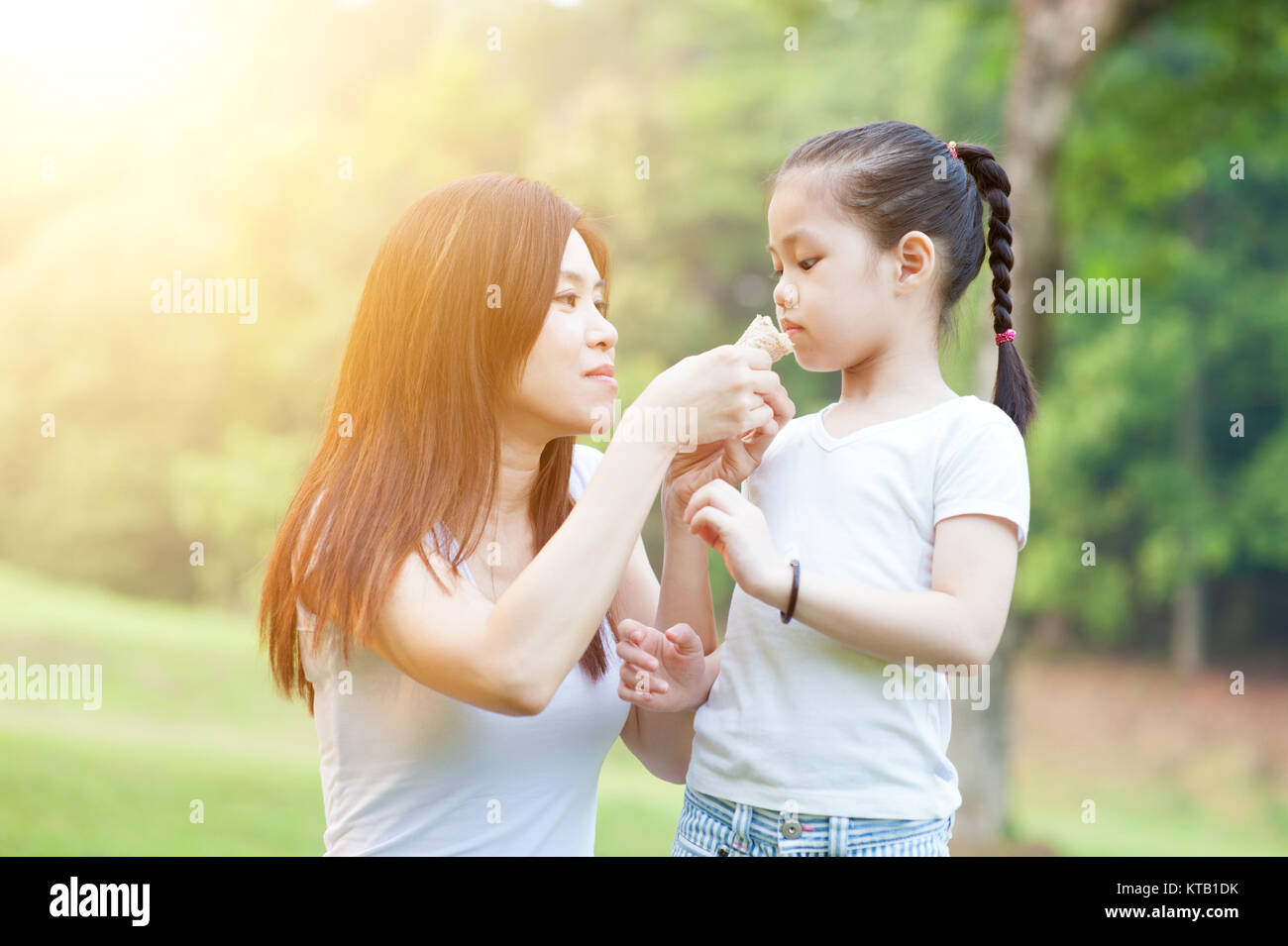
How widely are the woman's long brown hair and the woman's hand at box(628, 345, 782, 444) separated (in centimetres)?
32

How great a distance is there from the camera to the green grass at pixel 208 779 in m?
6.67

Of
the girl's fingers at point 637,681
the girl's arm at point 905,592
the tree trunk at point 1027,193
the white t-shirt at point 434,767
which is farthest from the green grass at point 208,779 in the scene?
the girl's arm at point 905,592

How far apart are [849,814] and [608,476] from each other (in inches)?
26.5

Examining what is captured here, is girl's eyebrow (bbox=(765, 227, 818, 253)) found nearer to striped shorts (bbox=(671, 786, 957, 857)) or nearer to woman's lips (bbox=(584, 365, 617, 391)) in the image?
woman's lips (bbox=(584, 365, 617, 391))

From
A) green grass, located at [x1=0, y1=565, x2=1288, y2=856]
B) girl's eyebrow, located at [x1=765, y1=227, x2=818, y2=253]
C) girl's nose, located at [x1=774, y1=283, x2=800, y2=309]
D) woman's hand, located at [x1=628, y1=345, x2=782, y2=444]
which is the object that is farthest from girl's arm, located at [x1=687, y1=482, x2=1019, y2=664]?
green grass, located at [x1=0, y1=565, x2=1288, y2=856]

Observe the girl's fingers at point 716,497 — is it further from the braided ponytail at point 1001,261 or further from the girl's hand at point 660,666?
the braided ponytail at point 1001,261

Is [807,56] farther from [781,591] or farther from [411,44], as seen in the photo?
→ [781,591]

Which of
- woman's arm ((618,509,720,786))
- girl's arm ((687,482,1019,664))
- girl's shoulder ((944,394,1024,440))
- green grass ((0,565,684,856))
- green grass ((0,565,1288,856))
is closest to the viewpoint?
girl's arm ((687,482,1019,664))

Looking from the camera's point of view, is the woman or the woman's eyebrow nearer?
the woman

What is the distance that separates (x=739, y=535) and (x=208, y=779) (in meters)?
6.90

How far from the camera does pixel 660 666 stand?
7.00 feet

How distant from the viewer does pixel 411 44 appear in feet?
69.9

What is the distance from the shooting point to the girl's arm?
184 centimetres
